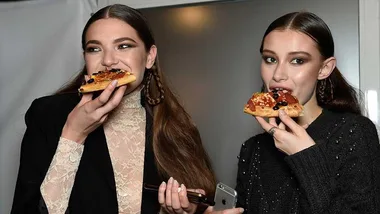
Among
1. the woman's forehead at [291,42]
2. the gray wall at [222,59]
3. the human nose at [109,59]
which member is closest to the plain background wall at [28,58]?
the gray wall at [222,59]

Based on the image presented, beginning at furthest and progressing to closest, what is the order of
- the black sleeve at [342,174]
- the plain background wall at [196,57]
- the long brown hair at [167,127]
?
1. the plain background wall at [196,57]
2. the long brown hair at [167,127]
3. the black sleeve at [342,174]

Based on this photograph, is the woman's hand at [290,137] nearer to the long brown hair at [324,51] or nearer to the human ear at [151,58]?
the long brown hair at [324,51]

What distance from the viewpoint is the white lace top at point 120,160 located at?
4.83ft

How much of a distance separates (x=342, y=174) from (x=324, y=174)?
3.2 inches

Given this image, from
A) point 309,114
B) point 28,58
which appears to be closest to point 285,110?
point 309,114

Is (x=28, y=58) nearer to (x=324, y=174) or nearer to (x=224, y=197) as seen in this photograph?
(x=224, y=197)

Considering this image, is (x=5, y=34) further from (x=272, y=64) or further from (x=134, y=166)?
(x=272, y=64)

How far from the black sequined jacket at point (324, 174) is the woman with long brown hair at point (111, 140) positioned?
0.82ft

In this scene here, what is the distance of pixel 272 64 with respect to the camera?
1520 millimetres

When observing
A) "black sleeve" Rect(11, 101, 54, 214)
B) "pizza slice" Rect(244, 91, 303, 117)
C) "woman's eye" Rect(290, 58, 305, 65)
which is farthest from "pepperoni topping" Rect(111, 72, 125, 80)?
"woman's eye" Rect(290, 58, 305, 65)

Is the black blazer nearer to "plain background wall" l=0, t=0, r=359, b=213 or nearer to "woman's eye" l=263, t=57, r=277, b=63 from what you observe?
"woman's eye" l=263, t=57, r=277, b=63

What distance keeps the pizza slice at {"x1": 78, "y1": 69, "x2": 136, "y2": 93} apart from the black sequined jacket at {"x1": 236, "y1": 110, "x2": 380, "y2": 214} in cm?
48

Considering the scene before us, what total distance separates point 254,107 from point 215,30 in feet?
2.93

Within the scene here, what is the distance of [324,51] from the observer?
1.53m
